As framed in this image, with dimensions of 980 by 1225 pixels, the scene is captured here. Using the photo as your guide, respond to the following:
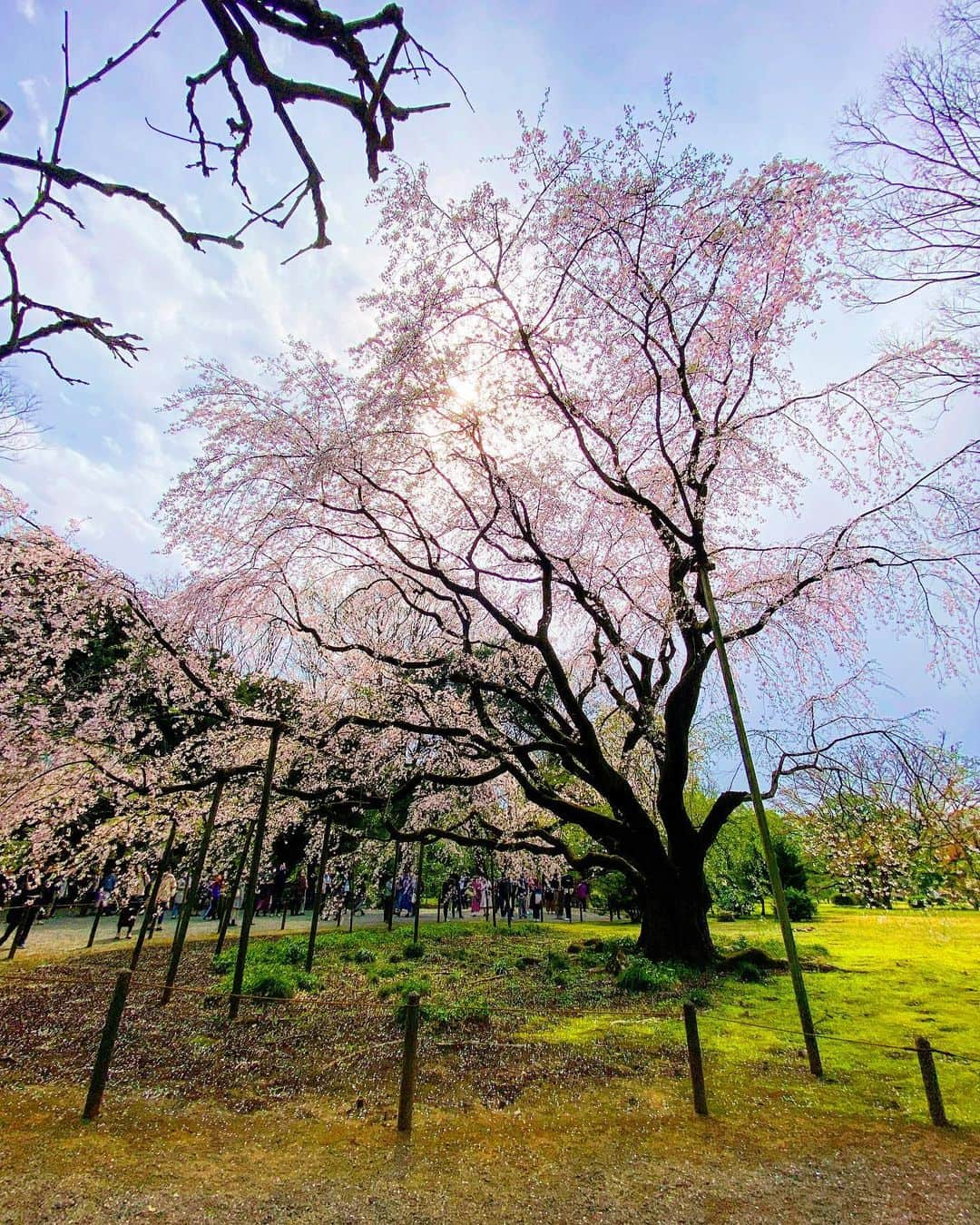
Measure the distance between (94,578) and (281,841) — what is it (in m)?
15.5

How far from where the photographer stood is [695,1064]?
469 centimetres

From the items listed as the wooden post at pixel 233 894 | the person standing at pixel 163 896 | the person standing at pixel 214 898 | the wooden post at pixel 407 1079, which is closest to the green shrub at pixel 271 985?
the wooden post at pixel 233 894

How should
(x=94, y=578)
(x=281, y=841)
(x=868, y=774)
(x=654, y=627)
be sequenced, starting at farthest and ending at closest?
(x=281, y=841) → (x=654, y=627) → (x=94, y=578) → (x=868, y=774)

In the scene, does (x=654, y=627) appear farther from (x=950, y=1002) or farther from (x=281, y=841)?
(x=281, y=841)

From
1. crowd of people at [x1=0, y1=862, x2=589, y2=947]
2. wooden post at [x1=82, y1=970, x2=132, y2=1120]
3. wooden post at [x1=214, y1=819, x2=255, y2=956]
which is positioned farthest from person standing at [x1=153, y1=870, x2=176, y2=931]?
wooden post at [x1=82, y1=970, x2=132, y2=1120]

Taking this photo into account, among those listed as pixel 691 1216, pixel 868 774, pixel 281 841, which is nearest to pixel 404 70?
pixel 691 1216

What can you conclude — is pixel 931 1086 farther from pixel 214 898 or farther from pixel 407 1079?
pixel 214 898

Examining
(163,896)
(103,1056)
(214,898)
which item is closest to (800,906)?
(163,896)

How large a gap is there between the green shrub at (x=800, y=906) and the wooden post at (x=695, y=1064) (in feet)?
59.5

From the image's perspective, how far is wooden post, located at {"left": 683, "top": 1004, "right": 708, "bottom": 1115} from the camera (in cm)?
461

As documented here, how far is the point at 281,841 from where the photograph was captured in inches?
895

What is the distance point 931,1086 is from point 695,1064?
1870 mm

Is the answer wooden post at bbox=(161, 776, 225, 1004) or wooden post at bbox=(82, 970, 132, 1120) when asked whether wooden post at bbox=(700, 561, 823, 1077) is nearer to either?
wooden post at bbox=(82, 970, 132, 1120)

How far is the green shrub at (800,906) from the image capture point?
1941cm
